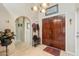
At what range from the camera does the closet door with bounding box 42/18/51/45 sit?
219cm

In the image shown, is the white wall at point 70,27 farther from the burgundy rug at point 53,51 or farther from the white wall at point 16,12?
the white wall at point 16,12

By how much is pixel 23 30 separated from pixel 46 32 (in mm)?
375

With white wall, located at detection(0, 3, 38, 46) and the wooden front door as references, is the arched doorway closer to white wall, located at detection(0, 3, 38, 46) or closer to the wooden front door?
white wall, located at detection(0, 3, 38, 46)

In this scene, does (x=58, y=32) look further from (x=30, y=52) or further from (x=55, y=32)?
(x=30, y=52)

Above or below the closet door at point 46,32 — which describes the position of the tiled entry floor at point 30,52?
below

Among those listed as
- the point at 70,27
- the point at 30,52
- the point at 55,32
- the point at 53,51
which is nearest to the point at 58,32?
the point at 55,32

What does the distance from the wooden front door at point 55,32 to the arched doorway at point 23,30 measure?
25cm

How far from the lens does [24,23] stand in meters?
2.19

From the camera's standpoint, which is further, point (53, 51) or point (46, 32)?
point (46, 32)

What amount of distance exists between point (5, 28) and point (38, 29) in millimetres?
519

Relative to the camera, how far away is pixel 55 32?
7.06 ft

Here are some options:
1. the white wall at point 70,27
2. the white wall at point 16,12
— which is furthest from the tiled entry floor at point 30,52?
the white wall at point 16,12

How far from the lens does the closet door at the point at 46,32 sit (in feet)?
7.18

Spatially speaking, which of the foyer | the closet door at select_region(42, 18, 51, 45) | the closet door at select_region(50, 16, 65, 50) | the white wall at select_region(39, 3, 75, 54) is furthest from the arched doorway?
the white wall at select_region(39, 3, 75, 54)
